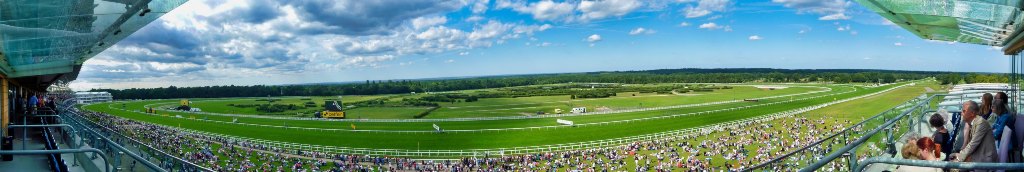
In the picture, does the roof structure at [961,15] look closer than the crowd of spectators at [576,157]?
Yes

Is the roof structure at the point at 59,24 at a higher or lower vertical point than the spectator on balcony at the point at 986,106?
higher

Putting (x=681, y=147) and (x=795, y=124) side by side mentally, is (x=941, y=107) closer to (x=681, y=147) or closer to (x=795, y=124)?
(x=681, y=147)

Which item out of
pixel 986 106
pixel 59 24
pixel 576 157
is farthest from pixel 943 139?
pixel 576 157

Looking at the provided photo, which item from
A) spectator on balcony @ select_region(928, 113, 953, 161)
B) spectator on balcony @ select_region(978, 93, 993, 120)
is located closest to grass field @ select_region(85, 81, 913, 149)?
spectator on balcony @ select_region(928, 113, 953, 161)

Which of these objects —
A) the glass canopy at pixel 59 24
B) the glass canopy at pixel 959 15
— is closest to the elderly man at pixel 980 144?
the glass canopy at pixel 959 15

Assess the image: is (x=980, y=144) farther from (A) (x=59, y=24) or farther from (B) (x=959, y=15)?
(A) (x=59, y=24)

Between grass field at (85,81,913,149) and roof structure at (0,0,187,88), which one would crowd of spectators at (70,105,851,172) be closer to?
grass field at (85,81,913,149)

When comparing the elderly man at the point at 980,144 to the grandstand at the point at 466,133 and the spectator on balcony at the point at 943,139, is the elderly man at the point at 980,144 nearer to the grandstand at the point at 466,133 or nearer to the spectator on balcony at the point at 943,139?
the grandstand at the point at 466,133

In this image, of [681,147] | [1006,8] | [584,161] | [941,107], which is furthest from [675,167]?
[1006,8]

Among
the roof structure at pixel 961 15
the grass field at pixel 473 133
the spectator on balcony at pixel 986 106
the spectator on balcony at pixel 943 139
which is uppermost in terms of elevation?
the roof structure at pixel 961 15
